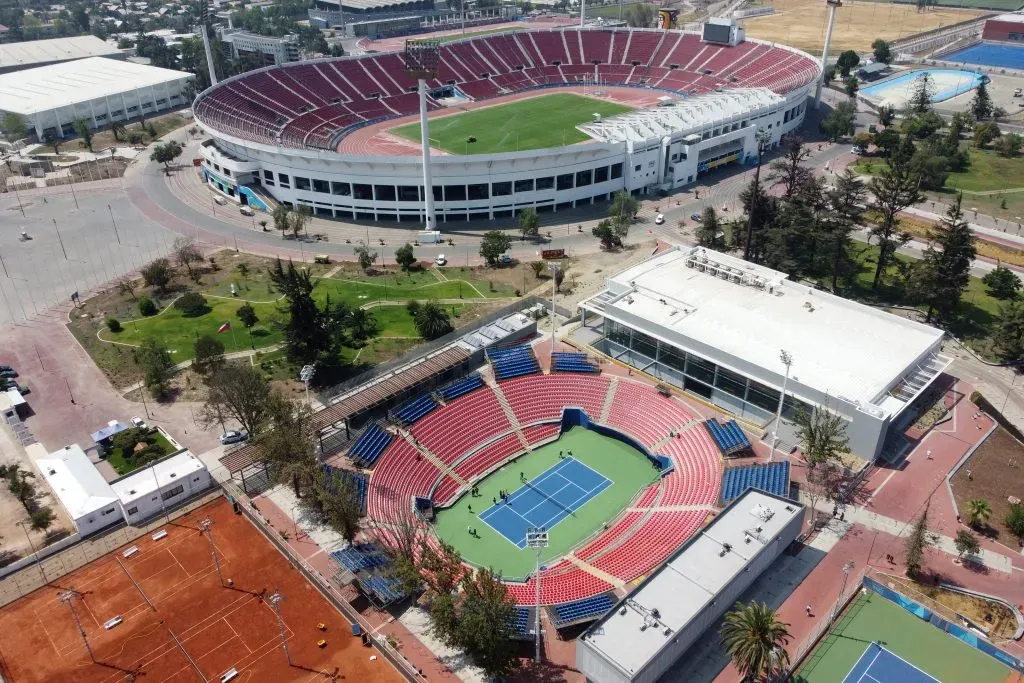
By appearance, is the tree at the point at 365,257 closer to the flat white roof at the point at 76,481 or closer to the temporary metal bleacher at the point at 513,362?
the temporary metal bleacher at the point at 513,362

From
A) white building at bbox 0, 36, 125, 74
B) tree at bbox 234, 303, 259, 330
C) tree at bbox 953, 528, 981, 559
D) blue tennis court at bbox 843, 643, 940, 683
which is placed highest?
white building at bbox 0, 36, 125, 74

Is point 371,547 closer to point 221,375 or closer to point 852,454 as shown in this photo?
point 221,375

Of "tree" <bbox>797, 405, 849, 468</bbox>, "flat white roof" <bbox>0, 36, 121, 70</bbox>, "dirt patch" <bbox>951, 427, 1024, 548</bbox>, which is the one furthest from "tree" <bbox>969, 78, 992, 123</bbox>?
"flat white roof" <bbox>0, 36, 121, 70</bbox>

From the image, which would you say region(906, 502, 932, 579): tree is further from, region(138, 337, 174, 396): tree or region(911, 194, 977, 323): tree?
region(138, 337, 174, 396): tree

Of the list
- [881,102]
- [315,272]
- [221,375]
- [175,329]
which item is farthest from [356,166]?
[881,102]

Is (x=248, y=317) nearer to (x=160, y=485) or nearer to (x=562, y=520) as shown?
(x=160, y=485)

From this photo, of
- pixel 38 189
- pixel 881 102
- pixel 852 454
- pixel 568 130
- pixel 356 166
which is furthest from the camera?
pixel 881 102

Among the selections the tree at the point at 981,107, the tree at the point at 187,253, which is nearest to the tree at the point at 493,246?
the tree at the point at 187,253
